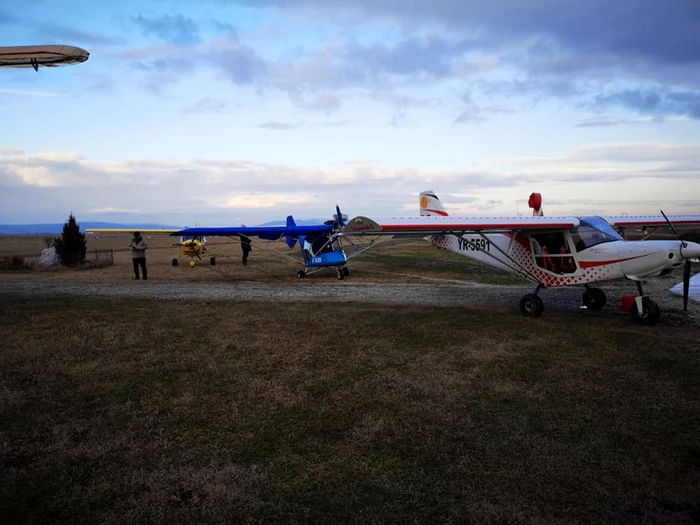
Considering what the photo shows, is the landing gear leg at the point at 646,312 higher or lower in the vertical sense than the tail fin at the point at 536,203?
lower

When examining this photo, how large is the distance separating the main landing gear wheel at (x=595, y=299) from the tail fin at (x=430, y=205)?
8.58 metres

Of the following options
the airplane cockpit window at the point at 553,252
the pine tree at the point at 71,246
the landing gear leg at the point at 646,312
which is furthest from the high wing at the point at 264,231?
the landing gear leg at the point at 646,312

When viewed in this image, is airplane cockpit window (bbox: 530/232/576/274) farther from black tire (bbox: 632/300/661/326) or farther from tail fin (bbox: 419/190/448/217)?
tail fin (bbox: 419/190/448/217)

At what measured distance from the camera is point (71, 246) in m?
23.9

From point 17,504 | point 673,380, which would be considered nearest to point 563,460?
point 673,380

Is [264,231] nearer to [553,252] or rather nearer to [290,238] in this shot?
[290,238]

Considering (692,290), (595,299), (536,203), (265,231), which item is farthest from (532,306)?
(265,231)

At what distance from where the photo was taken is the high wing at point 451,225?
416 inches

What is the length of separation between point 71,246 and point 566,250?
2384 centimetres

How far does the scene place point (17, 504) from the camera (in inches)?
139

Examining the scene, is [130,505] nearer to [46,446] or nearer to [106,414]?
[46,446]

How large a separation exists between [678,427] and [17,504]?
6155mm

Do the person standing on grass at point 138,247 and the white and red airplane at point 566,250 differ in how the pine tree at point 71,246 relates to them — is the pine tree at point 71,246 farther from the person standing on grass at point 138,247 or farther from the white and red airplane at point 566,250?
Result: the white and red airplane at point 566,250

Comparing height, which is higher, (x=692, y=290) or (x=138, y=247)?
(x=138, y=247)
